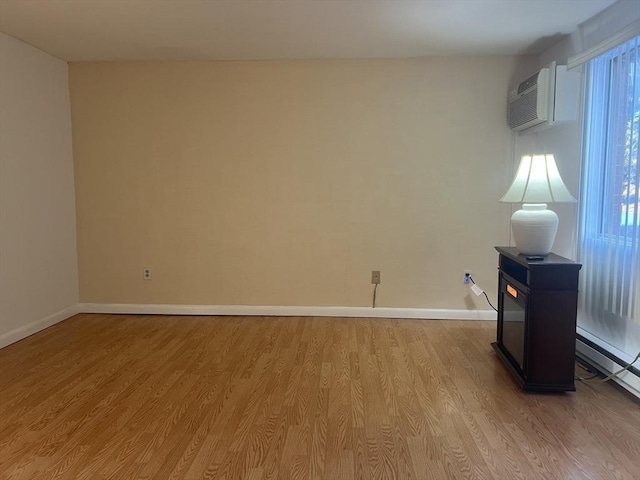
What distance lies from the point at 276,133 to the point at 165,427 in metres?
2.58

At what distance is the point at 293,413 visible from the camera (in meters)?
2.19

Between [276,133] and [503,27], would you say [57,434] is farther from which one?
[503,27]

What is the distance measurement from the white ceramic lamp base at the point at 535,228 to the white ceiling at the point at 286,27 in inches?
50.0

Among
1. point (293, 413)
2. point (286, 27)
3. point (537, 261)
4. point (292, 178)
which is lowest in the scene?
point (293, 413)

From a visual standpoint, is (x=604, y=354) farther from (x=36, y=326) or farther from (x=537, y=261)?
(x=36, y=326)

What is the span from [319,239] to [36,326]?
2.44m

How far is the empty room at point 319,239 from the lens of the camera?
2033 millimetres

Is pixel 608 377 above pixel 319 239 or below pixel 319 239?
below

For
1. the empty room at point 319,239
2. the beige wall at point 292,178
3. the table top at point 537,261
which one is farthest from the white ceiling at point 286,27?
the table top at point 537,261

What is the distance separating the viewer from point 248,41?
328 centimetres

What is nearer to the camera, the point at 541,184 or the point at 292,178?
the point at 541,184

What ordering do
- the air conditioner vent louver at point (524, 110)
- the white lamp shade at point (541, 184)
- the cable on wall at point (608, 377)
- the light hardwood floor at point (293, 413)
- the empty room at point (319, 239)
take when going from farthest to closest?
the air conditioner vent louver at point (524, 110)
the white lamp shade at point (541, 184)
the cable on wall at point (608, 377)
the empty room at point (319, 239)
the light hardwood floor at point (293, 413)

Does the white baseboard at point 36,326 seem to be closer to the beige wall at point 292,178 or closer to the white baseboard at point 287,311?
the white baseboard at point 287,311

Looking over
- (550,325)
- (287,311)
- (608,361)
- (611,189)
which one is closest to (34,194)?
(287,311)
